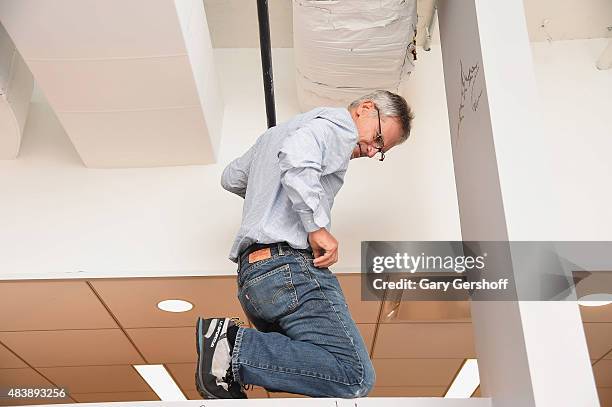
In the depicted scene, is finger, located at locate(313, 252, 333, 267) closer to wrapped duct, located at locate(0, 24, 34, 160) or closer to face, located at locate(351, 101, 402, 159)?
face, located at locate(351, 101, 402, 159)

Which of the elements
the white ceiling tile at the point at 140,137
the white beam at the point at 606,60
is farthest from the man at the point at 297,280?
the white beam at the point at 606,60

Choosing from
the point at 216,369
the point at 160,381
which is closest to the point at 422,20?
the point at 216,369

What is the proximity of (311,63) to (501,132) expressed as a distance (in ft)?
3.34

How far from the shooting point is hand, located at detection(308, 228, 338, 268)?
166 cm

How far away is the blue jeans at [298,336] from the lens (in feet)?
5.00

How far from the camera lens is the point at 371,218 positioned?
271 centimetres

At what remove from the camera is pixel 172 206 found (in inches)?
109

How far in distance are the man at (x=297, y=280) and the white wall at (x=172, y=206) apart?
88 cm

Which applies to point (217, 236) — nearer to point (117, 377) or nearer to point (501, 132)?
point (501, 132)

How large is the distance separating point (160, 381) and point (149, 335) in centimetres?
81

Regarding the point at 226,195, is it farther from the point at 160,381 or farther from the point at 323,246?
the point at 160,381

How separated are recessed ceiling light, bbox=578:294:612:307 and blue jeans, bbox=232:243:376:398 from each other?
1.78 m

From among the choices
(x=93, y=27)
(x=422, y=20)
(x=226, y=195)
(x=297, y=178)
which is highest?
(x=422, y=20)
